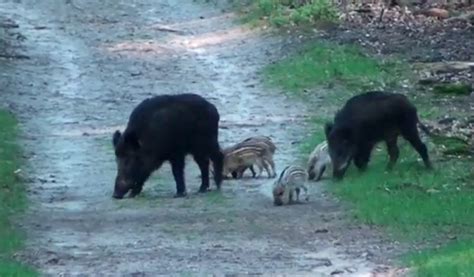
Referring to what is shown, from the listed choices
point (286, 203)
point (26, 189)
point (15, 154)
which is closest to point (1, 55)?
point (15, 154)

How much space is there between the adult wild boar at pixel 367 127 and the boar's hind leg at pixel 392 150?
15cm

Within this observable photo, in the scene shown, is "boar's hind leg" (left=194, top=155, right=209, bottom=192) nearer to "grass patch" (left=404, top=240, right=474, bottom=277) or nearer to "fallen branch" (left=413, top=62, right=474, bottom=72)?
"grass patch" (left=404, top=240, right=474, bottom=277)

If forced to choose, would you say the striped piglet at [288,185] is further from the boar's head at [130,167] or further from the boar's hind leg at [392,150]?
the boar's hind leg at [392,150]

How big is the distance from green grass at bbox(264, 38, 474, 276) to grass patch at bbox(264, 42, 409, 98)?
0.08ft

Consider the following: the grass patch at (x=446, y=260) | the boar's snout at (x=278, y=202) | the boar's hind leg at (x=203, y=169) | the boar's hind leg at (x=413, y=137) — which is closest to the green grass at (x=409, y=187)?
the grass patch at (x=446, y=260)

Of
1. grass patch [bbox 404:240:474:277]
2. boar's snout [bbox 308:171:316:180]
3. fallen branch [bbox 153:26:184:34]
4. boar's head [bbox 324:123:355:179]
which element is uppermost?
grass patch [bbox 404:240:474:277]

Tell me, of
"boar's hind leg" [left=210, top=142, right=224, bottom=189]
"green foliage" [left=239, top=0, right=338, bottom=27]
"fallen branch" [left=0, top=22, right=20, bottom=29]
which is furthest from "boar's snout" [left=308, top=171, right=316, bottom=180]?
"fallen branch" [left=0, top=22, right=20, bottom=29]

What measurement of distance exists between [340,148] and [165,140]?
2231 mm

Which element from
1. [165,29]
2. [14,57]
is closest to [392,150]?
[14,57]

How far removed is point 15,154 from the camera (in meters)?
19.6

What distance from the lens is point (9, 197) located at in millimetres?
16578

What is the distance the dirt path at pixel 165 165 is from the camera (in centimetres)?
1308

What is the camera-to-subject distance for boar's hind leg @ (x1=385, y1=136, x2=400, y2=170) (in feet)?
57.9

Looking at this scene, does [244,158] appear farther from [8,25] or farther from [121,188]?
[8,25]
